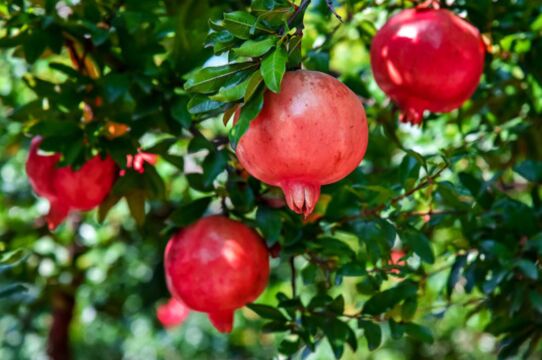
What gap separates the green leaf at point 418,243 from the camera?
189 centimetres

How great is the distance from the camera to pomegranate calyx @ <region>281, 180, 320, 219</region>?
1247mm

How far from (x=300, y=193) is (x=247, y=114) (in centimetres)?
14

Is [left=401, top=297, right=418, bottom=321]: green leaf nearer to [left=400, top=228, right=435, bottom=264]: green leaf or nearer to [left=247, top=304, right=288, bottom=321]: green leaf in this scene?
[left=400, top=228, right=435, bottom=264]: green leaf

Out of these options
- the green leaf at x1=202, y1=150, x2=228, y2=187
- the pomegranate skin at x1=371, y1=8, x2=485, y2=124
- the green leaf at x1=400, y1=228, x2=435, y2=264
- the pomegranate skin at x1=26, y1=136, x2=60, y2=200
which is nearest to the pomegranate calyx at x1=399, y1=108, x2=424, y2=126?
the pomegranate skin at x1=371, y1=8, x2=485, y2=124

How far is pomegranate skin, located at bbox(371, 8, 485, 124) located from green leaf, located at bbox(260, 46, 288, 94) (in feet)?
1.61

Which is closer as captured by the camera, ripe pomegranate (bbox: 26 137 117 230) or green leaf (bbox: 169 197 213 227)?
green leaf (bbox: 169 197 213 227)

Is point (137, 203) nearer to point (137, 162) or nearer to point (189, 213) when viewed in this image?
point (137, 162)

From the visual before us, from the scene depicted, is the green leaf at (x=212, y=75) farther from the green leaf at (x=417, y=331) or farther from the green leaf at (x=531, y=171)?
the green leaf at (x=531, y=171)

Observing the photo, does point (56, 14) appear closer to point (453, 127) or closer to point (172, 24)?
point (172, 24)

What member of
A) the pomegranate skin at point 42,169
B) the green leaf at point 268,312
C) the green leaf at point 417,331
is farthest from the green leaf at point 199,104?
the green leaf at point 417,331

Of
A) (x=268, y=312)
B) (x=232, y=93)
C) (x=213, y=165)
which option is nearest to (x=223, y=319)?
(x=268, y=312)

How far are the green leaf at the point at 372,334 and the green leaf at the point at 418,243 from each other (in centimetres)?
19

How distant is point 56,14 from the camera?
1.94m

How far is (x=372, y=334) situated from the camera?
1.91 metres
